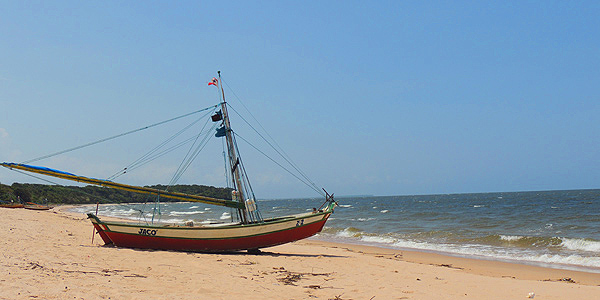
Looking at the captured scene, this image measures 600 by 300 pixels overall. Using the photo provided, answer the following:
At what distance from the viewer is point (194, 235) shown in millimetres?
14320

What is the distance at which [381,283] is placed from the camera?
9727mm

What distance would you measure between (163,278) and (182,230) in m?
5.76

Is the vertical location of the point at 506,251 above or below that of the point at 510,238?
below

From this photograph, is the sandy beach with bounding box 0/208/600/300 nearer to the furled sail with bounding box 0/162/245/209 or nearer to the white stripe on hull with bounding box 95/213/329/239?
the white stripe on hull with bounding box 95/213/329/239

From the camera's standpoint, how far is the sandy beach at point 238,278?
7.12 meters

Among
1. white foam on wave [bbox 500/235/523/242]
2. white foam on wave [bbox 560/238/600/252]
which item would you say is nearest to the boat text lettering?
white foam on wave [bbox 500/235/523/242]

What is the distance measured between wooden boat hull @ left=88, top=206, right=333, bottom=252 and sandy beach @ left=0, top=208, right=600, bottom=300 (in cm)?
72

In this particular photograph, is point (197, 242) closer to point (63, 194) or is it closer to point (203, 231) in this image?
point (203, 231)

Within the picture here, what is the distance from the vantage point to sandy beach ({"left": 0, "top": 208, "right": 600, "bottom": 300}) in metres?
7.12

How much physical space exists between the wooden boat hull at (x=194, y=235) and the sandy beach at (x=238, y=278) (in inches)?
28.4

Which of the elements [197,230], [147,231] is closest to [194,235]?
[197,230]

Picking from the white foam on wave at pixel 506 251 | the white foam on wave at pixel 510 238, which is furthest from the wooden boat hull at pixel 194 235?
the white foam on wave at pixel 510 238

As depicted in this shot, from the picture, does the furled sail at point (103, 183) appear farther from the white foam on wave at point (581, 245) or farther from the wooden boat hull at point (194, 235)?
the white foam on wave at point (581, 245)

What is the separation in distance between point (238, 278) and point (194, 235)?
17.8 feet
